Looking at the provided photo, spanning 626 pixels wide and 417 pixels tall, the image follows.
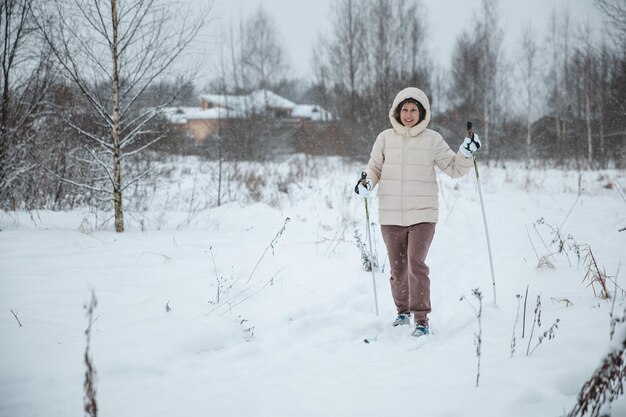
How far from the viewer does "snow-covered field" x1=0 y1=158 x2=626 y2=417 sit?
6.49 feet

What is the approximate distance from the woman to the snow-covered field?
0.37 meters

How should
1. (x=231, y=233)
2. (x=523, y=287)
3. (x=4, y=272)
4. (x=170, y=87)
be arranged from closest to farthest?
(x=4, y=272) → (x=523, y=287) → (x=170, y=87) → (x=231, y=233)

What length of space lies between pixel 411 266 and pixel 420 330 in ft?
1.70

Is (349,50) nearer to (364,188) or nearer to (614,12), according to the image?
(614,12)

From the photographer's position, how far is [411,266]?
3090 millimetres

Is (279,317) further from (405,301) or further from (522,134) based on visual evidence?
(522,134)

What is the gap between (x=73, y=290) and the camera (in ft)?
10.7


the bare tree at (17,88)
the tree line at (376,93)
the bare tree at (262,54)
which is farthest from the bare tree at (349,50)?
the bare tree at (17,88)

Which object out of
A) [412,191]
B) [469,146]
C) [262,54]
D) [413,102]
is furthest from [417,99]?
[262,54]

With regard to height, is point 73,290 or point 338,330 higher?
point 73,290

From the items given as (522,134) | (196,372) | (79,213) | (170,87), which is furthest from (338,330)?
(522,134)

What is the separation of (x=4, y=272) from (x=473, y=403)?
422 centimetres

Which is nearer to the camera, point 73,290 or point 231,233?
point 73,290

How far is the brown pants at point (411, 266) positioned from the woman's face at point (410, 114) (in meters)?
0.90
